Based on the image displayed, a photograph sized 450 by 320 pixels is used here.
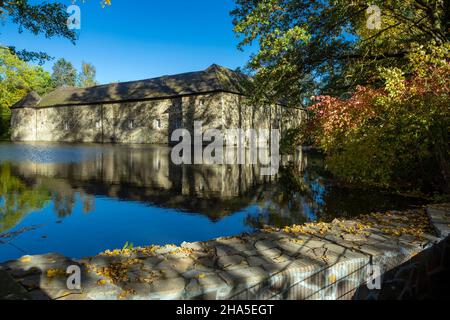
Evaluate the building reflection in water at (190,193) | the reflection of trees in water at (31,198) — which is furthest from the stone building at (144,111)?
the reflection of trees in water at (31,198)

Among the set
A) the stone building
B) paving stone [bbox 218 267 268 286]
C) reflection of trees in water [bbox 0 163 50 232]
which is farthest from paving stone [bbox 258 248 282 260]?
the stone building

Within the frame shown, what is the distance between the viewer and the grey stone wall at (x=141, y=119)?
3169 centimetres

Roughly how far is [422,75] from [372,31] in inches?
269

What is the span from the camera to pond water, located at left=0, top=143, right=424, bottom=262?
5652 mm

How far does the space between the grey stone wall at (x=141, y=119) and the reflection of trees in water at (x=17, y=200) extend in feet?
72.4

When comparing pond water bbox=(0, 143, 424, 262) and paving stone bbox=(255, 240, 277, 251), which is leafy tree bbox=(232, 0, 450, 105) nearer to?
pond water bbox=(0, 143, 424, 262)

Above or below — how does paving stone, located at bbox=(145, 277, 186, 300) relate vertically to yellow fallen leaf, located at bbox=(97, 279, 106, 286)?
below

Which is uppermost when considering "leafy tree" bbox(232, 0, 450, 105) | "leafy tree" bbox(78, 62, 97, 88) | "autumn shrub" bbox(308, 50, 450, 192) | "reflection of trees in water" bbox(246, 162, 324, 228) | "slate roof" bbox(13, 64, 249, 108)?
"leafy tree" bbox(78, 62, 97, 88)

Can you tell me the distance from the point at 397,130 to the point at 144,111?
32.6m

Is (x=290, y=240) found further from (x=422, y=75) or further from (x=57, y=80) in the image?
(x=57, y=80)

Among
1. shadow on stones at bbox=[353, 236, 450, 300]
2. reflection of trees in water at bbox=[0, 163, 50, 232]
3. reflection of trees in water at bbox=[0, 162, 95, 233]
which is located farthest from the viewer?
reflection of trees in water at bbox=[0, 162, 95, 233]

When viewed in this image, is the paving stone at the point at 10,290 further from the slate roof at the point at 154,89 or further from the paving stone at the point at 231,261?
the slate roof at the point at 154,89

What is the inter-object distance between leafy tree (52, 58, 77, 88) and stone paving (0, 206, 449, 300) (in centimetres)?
10033
